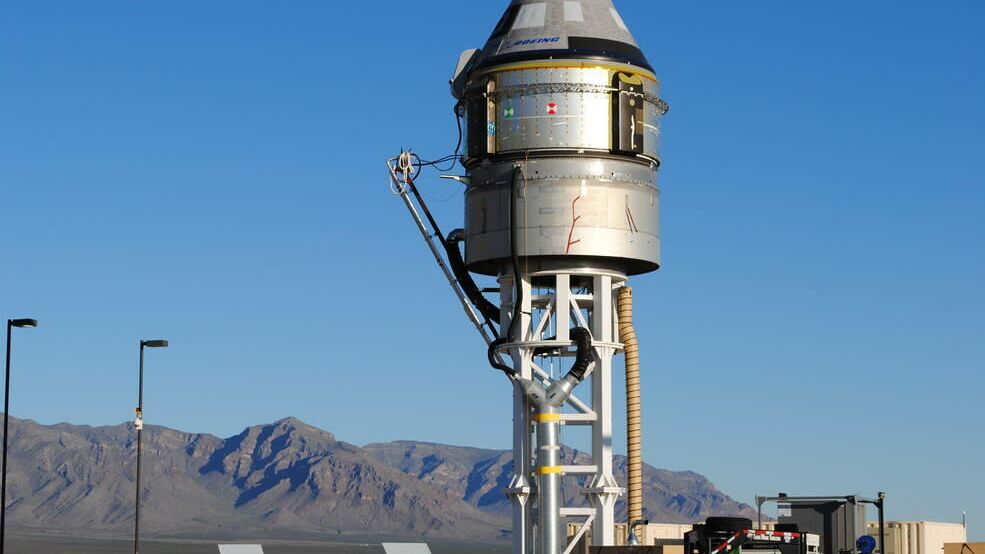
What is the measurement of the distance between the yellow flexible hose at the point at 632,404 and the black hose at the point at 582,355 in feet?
11.9

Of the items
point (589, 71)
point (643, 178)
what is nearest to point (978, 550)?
point (643, 178)

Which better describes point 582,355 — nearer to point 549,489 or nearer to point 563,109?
point 549,489

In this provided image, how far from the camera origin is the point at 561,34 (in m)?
61.1

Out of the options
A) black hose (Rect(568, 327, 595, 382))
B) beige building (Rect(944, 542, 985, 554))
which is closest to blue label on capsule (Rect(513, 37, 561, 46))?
black hose (Rect(568, 327, 595, 382))

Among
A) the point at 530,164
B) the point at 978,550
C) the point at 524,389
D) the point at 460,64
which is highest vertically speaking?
the point at 460,64

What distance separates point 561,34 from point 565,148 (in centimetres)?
442

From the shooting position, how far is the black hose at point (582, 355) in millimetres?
60000

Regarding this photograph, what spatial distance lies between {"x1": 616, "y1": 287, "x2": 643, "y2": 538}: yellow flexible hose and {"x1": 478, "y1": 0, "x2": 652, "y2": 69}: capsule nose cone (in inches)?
351

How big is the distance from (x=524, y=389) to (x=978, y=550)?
18126 millimetres

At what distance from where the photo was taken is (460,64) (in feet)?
210

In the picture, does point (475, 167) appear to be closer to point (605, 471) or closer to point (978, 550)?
point (605, 471)

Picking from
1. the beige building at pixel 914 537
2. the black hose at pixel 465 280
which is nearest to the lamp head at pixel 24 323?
the black hose at pixel 465 280

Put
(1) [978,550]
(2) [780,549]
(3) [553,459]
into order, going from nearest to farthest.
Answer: (2) [780,549] < (3) [553,459] < (1) [978,550]

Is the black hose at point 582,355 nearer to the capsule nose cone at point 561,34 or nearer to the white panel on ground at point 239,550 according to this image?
the capsule nose cone at point 561,34
